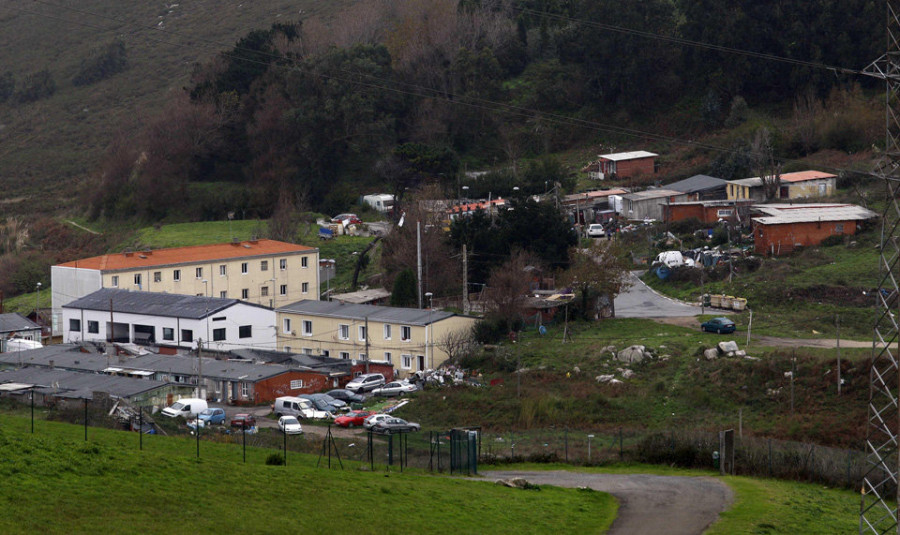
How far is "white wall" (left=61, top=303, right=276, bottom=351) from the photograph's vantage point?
4053 cm

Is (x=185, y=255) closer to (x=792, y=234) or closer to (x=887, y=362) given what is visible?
(x=792, y=234)

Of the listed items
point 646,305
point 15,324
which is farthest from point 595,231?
point 15,324

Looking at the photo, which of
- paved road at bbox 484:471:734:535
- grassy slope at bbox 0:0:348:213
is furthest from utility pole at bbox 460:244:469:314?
grassy slope at bbox 0:0:348:213

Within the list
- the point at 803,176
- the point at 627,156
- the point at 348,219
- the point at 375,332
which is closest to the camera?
the point at 375,332

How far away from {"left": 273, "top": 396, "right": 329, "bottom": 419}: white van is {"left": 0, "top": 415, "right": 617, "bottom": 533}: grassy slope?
10921 mm

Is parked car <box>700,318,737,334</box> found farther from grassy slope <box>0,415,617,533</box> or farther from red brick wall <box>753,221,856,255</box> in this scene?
grassy slope <box>0,415,617,533</box>

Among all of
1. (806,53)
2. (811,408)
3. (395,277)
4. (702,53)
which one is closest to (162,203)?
(395,277)

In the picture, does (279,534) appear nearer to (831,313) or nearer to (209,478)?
(209,478)

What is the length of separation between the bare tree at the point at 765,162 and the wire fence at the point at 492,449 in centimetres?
2743

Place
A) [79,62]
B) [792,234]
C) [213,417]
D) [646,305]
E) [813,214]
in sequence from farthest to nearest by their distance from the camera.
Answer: [79,62] → [813,214] → [792,234] → [646,305] → [213,417]

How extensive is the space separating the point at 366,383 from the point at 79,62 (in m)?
83.4

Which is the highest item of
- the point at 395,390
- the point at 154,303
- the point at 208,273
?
the point at 208,273

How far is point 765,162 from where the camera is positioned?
186ft

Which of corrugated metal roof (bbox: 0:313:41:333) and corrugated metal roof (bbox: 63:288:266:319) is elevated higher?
corrugated metal roof (bbox: 63:288:266:319)
